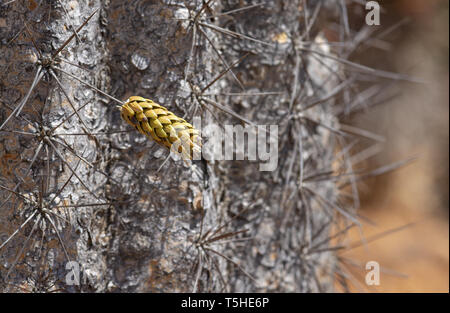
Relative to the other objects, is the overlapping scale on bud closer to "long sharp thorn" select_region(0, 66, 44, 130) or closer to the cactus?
the cactus

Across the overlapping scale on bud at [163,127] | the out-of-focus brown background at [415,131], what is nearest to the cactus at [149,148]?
the overlapping scale on bud at [163,127]

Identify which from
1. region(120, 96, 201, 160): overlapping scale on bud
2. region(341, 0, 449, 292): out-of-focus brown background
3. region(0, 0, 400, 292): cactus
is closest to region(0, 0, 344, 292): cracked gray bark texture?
region(0, 0, 400, 292): cactus

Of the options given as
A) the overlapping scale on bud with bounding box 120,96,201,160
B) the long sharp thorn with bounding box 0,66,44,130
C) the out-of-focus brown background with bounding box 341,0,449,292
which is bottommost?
the overlapping scale on bud with bounding box 120,96,201,160

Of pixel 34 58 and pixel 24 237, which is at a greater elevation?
pixel 34 58

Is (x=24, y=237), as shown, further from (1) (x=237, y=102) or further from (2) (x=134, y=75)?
(1) (x=237, y=102)

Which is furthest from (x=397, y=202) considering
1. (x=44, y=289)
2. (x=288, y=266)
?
(x=44, y=289)

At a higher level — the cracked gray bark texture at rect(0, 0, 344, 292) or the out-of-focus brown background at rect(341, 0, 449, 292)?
the out-of-focus brown background at rect(341, 0, 449, 292)

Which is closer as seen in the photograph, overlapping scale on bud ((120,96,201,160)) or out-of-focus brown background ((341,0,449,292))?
overlapping scale on bud ((120,96,201,160))
